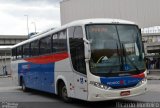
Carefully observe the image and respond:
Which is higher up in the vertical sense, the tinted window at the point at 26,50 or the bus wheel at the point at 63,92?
the tinted window at the point at 26,50

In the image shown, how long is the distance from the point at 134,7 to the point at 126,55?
81529 mm

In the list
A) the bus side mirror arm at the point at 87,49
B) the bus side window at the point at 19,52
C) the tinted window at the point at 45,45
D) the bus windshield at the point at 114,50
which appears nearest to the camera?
the bus side mirror arm at the point at 87,49

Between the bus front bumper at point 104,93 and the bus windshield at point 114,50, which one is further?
the bus windshield at point 114,50

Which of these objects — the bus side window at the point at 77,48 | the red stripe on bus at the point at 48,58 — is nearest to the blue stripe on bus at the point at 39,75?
the red stripe on bus at the point at 48,58

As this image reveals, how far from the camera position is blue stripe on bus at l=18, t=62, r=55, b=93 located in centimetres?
1667

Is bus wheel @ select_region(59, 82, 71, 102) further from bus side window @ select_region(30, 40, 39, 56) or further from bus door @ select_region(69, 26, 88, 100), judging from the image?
bus side window @ select_region(30, 40, 39, 56)

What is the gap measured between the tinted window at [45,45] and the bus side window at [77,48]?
2564mm

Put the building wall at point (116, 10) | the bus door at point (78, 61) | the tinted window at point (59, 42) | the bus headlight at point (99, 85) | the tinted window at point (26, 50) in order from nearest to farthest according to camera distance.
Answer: the bus headlight at point (99, 85) < the bus door at point (78, 61) < the tinted window at point (59, 42) < the tinted window at point (26, 50) < the building wall at point (116, 10)

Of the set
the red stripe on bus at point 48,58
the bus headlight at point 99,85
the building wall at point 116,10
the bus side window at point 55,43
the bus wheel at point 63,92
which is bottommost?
the bus wheel at point 63,92

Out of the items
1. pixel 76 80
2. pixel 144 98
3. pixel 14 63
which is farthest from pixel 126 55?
pixel 14 63

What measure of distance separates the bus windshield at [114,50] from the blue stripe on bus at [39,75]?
3899 millimetres

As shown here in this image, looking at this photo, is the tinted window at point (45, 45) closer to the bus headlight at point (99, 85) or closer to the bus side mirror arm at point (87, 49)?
the bus side mirror arm at point (87, 49)

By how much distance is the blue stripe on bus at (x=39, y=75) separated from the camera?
656 inches

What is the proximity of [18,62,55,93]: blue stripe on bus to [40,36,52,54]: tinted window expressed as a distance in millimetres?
583
